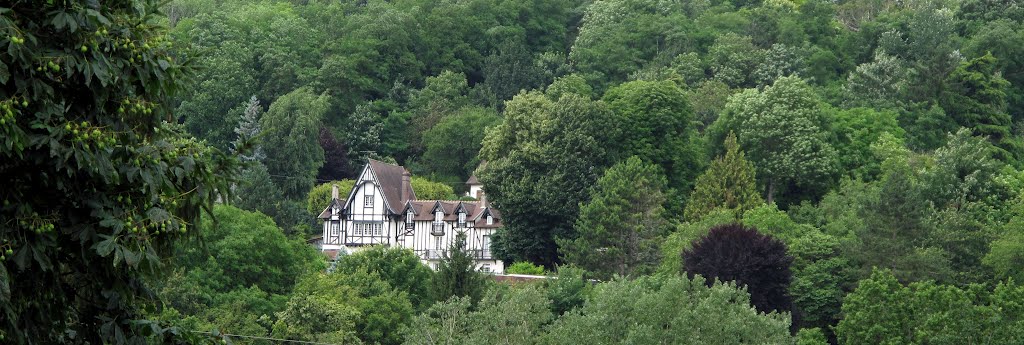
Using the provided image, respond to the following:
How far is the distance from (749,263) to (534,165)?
16003 millimetres

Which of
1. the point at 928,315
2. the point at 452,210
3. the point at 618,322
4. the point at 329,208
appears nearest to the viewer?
the point at 618,322

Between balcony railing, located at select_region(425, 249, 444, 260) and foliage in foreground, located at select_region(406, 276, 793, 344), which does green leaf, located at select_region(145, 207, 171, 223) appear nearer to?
foliage in foreground, located at select_region(406, 276, 793, 344)

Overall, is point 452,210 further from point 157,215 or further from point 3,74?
point 3,74

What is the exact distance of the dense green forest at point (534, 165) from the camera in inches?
496

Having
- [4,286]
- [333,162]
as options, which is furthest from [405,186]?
[4,286]

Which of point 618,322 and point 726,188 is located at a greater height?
point 618,322

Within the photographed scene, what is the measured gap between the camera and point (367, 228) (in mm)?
78812

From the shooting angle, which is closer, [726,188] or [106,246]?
[106,246]

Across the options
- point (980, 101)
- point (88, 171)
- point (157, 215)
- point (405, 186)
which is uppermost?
point (88, 171)

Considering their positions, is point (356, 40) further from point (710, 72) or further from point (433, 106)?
point (710, 72)

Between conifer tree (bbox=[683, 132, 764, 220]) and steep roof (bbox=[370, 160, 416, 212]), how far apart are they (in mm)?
13461

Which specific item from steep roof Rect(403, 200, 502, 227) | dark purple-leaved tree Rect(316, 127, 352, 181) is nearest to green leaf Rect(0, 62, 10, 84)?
steep roof Rect(403, 200, 502, 227)

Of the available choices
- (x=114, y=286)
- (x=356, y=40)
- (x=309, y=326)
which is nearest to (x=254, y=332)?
(x=309, y=326)

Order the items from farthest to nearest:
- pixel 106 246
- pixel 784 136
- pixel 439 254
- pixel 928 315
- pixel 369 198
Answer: pixel 369 198 → pixel 784 136 → pixel 439 254 → pixel 928 315 → pixel 106 246
